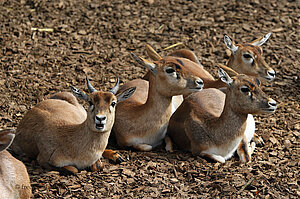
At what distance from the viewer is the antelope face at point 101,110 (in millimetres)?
6781

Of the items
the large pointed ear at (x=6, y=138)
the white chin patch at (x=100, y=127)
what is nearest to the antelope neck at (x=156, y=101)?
the white chin patch at (x=100, y=127)

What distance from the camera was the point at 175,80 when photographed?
7.84 m

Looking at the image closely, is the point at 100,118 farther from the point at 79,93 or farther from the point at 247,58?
the point at 247,58

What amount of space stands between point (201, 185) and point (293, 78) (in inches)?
165

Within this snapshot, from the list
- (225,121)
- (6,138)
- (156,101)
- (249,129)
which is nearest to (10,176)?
(6,138)

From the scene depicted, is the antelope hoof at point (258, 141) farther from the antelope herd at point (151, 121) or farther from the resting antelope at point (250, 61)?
the resting antelope at point (250, 61)

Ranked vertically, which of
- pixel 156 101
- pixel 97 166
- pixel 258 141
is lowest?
pixel 258 141

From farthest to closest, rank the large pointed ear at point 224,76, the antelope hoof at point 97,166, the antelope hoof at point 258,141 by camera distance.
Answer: the antelope hoof at point 258,141 < the large pointed ear at point 224,76 < the antelope hoof at point 97,166

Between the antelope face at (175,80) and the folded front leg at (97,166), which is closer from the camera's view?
the folded front leg at (97,166)

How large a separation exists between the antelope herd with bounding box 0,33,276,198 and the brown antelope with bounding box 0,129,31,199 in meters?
0.04

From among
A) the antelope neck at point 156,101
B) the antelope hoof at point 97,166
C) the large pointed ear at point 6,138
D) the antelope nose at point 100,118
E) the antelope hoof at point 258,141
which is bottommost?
the antelope hoof at point 258,141

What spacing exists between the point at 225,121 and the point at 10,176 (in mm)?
3025

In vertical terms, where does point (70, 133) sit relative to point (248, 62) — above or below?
above

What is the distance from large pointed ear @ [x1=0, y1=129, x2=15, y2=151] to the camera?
6234 millimetres
